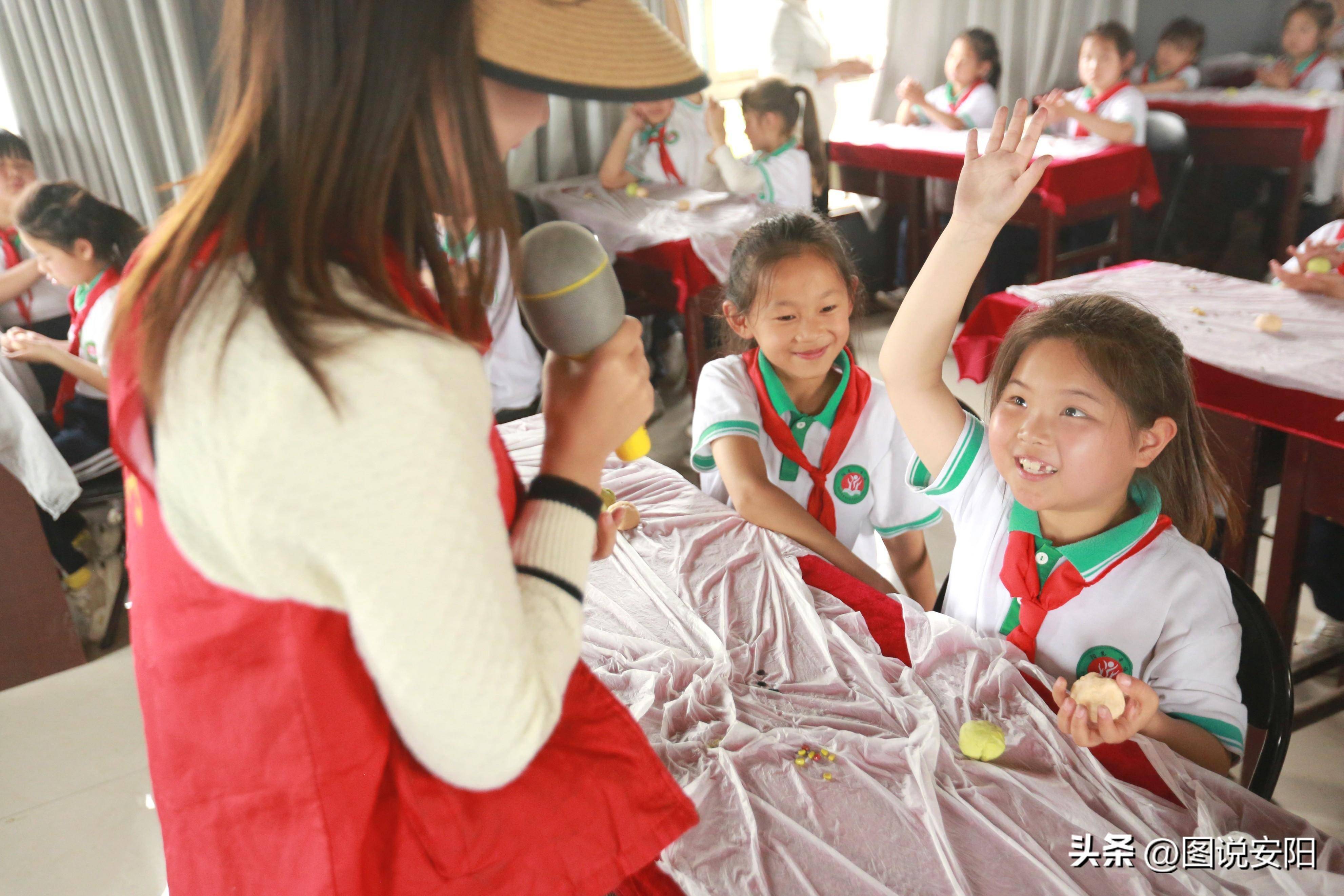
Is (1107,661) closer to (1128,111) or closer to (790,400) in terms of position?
(790,400)

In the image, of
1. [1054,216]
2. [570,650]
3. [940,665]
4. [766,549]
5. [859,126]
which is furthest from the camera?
[859,126]

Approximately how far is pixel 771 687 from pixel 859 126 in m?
4.78

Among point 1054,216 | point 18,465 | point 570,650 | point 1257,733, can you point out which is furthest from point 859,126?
point 570,650

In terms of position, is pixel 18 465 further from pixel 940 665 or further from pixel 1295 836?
pixel 1295 836

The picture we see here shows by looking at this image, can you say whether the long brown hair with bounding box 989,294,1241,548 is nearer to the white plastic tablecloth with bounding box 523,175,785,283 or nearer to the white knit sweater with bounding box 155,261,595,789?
the white knit sweater with bounding box 155,261,595,789

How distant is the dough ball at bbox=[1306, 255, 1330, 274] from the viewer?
226 centimetres

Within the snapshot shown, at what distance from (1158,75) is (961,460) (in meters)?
5.51

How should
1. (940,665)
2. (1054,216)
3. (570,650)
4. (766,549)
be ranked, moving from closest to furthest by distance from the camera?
1. (570,650)
2. (940,665)
3. (766,549)
4. (1054,216)

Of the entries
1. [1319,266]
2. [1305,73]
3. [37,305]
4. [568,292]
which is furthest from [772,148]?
[568,292]

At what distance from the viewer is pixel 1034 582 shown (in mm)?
1162

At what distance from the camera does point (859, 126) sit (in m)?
5.29

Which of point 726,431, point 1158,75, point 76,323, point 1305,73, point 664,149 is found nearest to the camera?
point 726,431

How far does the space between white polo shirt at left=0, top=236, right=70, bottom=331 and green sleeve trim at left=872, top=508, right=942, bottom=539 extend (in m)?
2.72

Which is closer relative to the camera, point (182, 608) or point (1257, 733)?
point (182, 608)
